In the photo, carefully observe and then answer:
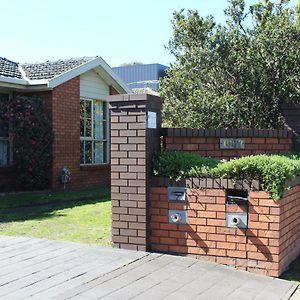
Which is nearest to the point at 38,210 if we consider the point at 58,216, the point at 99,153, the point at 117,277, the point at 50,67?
the point at 58,216

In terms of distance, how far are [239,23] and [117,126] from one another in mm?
5289

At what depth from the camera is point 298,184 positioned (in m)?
6.54

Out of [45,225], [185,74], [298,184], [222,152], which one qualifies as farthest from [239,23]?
[45,225]

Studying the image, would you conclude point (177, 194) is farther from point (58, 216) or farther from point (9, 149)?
point (9, 149)

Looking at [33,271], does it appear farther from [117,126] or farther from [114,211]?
[117,126]

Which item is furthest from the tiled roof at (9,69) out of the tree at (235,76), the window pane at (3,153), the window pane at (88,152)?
the tree at (235,76)

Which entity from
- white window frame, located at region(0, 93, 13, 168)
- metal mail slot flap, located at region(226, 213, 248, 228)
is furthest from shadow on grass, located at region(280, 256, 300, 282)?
white window frame, located at region(0, 93, 13, 168)

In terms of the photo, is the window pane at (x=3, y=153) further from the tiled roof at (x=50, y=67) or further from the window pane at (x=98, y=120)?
the window pane at (x=98, y=120)

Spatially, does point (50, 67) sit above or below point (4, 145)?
above

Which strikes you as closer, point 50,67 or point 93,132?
point 50,67

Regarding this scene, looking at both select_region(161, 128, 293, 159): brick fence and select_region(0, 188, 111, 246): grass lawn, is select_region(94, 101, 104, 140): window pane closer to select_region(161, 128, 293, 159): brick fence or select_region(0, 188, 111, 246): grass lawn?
select_region(0, 188, 111, 246): grass lawn

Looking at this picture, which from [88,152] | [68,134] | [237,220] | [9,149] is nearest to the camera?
[237,220]

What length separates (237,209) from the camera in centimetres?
567

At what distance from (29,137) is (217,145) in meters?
7.41
